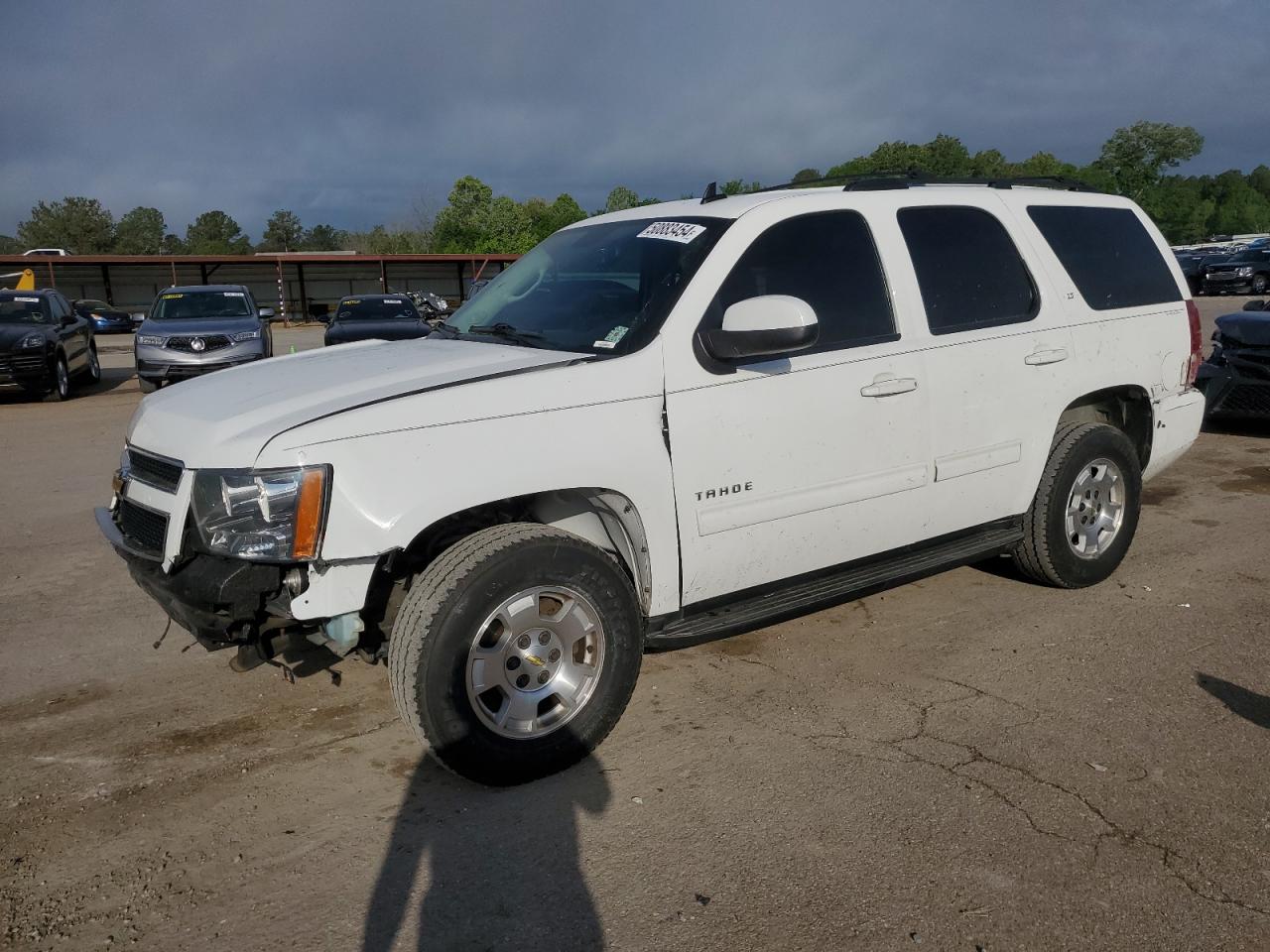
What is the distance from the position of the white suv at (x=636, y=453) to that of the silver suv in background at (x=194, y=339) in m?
11.7

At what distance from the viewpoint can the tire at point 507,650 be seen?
3201 millimetres

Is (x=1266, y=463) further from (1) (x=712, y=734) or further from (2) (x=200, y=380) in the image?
(2) (x=200, y=380)

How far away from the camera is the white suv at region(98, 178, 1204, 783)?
3.18m

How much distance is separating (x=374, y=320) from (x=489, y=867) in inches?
655

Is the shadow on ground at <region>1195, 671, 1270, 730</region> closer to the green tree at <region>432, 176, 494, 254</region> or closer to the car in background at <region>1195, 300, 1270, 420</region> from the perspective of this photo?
the car in background at <region>1195, 300, 1270, 420</region>

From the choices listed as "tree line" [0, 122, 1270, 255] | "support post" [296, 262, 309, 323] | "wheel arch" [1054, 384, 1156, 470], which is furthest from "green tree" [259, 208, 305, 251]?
"wheel arch" [1054, 384, 1156, 470]

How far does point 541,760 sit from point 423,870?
1.94 ft

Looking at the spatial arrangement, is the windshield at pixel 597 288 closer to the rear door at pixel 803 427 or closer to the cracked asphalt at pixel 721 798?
the rear door at pixel 803 427

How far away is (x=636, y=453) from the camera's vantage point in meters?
3.52

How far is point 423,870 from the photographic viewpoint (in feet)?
9.89

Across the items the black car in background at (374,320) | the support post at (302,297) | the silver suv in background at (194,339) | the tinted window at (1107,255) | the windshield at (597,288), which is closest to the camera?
the windshield at (597,288)

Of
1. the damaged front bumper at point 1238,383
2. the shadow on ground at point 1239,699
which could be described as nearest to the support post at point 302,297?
the damaged front bumper at point 1238,383

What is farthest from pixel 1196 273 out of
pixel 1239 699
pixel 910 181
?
pixel 1239 699

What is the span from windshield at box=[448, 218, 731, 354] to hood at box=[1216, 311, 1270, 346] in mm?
6856
